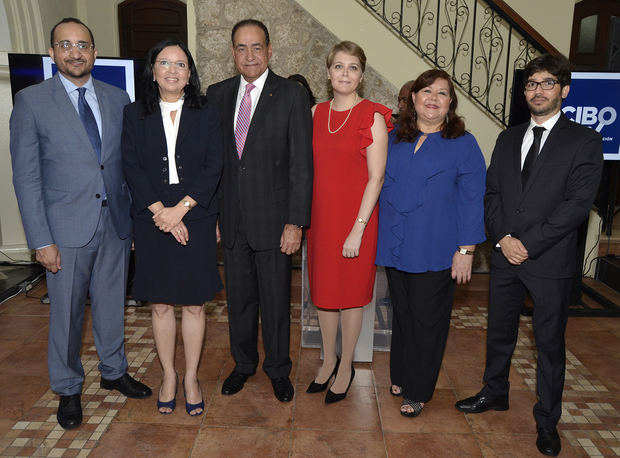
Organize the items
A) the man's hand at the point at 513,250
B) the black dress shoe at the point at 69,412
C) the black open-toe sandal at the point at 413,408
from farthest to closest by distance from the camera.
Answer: the black open-toe sandal at the point at 413,408 → the black dress shoe at the point at 69,412 → the man's hand at the point at 513,250

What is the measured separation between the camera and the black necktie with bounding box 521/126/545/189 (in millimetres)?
2252

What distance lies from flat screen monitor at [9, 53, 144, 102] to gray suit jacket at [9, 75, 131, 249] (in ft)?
4.41

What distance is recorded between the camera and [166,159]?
2311 millimetres

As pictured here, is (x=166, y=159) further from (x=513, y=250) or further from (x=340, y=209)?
(x=513, y=250)

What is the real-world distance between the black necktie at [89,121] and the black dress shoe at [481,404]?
7.02 feet

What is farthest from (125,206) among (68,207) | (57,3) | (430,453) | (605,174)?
(57,3)

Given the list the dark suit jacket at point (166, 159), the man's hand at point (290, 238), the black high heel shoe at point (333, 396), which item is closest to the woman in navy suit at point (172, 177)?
the dark suit jacket at point (166, 159)

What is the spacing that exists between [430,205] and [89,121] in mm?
1589

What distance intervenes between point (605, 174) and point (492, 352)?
2710mm

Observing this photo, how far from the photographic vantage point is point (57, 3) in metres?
5.83

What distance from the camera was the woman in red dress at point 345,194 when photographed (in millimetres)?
2338

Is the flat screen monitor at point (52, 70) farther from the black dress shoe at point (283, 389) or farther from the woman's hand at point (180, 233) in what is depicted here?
the black dress shoe at point (283, 389)

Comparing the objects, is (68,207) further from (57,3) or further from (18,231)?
(57,3)

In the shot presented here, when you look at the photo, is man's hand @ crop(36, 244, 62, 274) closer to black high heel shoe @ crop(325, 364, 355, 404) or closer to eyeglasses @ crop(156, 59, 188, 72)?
eyeglasses @ crop(156, 59, 188, 72)
